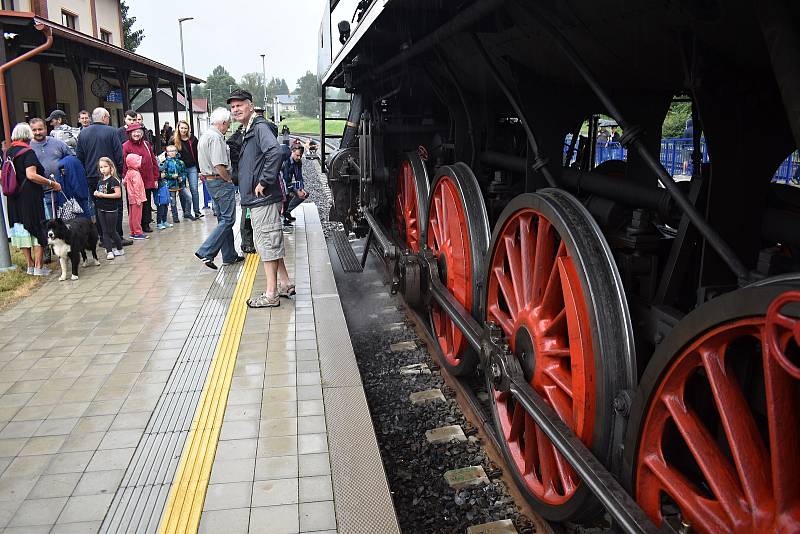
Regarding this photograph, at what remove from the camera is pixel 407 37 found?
4762mm

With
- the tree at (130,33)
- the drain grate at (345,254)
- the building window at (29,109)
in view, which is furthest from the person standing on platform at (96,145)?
the tree at (130,33)

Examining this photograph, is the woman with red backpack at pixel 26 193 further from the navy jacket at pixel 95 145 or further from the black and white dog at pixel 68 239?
the navy jacket at pixel 95 145

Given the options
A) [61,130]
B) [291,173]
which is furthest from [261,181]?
[61,130]

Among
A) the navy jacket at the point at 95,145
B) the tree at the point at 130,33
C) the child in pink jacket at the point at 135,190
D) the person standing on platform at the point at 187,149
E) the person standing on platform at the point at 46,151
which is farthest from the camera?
the tree at the point at 130,33

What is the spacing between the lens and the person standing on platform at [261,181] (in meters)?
5.14

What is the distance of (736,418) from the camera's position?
5.50ft

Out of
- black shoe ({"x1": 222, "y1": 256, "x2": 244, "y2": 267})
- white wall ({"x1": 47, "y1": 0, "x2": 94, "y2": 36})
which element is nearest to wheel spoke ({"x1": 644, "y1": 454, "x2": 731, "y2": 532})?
black shoe ({"x1": 222, "y1": 256, "x2": 244, "y2": 267})

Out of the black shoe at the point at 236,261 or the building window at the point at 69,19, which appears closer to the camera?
the black shoe at the point at 236,261

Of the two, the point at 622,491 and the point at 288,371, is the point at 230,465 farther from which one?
the point at 622,491

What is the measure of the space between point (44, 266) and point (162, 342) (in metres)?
3.35

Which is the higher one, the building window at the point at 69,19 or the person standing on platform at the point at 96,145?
the building window at the point at 69,19

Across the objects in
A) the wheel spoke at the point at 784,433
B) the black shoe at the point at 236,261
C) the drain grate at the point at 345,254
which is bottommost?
the drain grate at the point at 345,254

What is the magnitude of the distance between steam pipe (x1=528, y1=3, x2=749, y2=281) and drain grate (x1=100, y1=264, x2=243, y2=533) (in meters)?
2.32

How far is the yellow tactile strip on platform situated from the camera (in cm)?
258
